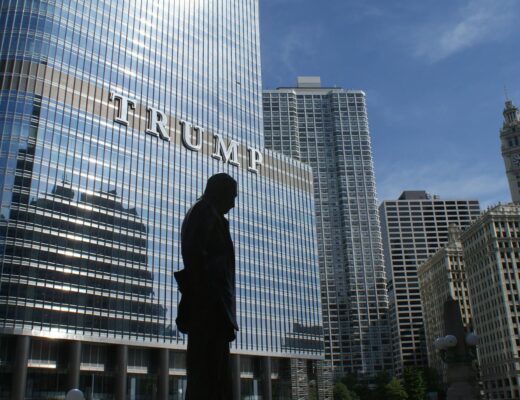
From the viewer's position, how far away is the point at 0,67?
233 ft

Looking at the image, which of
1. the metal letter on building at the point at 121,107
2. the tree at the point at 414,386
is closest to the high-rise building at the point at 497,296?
the tree at the point at 414,386

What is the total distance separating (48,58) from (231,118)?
33.8m

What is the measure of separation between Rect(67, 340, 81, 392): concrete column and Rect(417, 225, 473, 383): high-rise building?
105 metres

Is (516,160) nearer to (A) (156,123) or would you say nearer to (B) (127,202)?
(A) (156,123)

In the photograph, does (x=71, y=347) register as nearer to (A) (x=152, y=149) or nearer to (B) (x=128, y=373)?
(B) (x=128, y=373)

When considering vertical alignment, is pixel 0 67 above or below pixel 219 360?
above

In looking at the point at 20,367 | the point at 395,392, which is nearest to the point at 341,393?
the point at 395,392

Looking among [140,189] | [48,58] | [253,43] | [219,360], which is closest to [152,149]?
[140,189]

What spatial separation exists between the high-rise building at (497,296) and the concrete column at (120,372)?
82708mm

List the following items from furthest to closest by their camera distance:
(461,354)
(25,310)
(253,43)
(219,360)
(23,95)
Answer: (253,43), (23,95), (25,310), (461,354), (219,360)

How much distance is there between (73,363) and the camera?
65.4 metres

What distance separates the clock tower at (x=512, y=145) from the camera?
16300 cm

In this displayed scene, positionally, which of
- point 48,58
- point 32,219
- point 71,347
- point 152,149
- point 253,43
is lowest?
point 71,347

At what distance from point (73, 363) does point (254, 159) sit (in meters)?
Answer: 45.9
